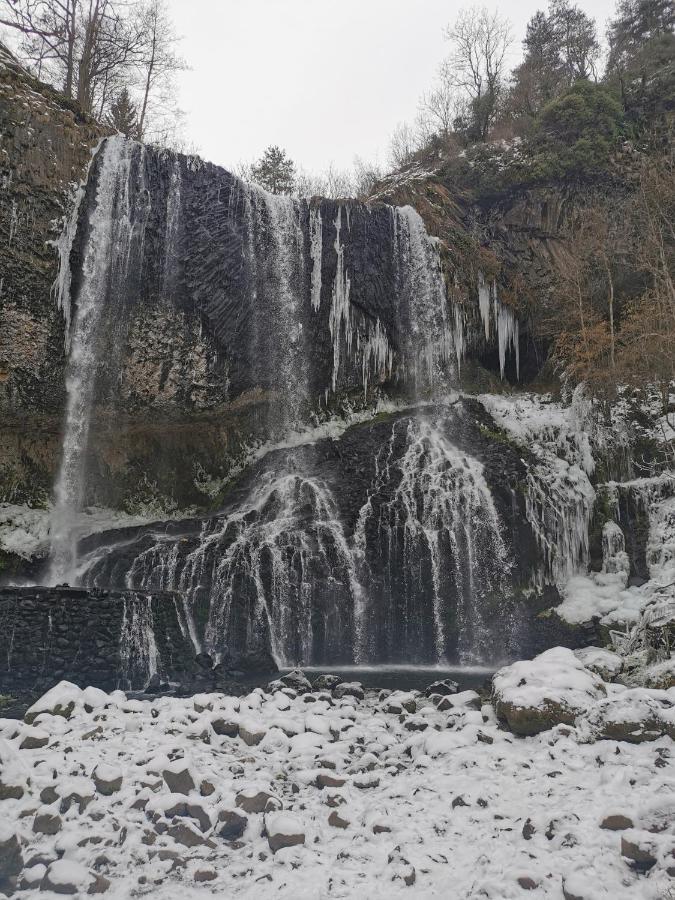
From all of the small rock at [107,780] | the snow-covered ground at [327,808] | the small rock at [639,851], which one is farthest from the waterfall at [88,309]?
the small rock at [639,851]

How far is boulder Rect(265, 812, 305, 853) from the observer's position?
3.72m

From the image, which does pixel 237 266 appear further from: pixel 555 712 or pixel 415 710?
pixel 555 712

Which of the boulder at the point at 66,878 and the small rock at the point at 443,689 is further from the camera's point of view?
the small rock at the point at 443,689

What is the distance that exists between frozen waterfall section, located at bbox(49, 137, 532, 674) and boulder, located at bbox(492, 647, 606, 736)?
5.59 metres

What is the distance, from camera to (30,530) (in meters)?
13.7

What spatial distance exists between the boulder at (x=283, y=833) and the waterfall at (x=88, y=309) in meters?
11.2

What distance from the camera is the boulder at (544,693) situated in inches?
204

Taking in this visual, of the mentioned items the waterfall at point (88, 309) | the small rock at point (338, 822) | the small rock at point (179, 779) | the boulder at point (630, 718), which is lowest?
the small rock at point (338, 822)

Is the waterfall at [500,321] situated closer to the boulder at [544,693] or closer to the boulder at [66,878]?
the boulder at [544,693]

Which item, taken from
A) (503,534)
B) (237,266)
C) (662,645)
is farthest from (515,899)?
(237,266)

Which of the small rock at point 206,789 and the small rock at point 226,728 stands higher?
the small rock at point 226,728

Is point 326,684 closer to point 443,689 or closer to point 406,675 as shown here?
point 443,689

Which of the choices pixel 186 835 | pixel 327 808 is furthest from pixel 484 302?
pixel 186 835

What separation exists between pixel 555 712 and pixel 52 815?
4.05 metres
